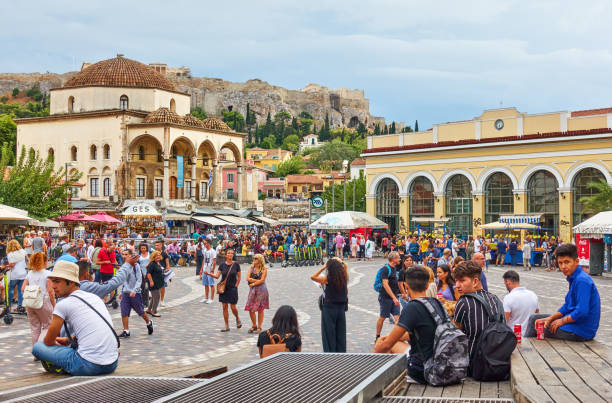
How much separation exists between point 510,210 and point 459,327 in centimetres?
3834

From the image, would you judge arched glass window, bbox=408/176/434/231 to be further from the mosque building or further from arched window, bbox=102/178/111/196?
arched window, bbox=102/178/111/196

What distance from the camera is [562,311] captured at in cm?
692

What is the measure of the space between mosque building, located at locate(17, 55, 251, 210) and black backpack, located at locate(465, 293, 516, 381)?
164 ft

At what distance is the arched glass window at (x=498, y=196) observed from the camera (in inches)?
1697

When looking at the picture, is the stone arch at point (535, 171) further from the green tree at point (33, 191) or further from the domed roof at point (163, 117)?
the domed roof at point (163, 117)

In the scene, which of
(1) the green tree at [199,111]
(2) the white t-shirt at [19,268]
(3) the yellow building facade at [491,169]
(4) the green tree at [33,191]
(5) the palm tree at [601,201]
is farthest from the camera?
(1) the green tree at [199,111]

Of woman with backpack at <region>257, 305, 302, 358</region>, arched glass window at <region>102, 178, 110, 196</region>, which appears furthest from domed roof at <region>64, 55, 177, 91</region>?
woman with backpack at <region>257, 305, 302, 358</region>

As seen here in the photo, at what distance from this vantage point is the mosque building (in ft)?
184

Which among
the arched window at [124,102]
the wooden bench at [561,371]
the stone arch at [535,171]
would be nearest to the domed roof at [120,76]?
the arched window at [124,102]

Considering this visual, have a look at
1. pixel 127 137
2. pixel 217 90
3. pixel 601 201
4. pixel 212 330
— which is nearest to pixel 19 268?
pixel 212 330

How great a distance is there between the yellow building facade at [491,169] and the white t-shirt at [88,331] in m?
35.5

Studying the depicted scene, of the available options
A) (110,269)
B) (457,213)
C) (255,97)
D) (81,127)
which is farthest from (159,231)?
(255,97)

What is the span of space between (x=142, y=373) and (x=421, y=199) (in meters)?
41.3

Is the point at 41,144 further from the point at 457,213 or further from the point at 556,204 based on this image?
the point at 556,204
